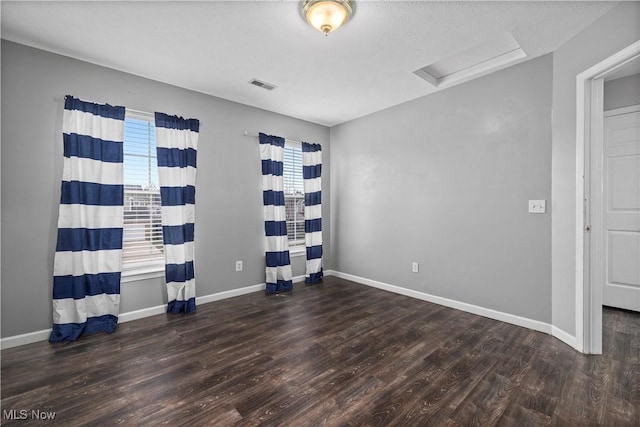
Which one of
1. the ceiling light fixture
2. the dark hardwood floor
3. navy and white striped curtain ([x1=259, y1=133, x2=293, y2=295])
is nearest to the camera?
the dark hardwood floor

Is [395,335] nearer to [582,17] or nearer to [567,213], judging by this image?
[567,213]

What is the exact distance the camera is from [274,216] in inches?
156

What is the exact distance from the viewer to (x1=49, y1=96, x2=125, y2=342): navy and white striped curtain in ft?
8.30

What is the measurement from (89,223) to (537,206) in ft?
14.2

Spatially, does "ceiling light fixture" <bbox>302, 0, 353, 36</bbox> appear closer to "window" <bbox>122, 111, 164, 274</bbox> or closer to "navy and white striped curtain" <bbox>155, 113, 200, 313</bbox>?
"navy and white striped curtain" <bbox>155, 113, 200, 313</bbox>

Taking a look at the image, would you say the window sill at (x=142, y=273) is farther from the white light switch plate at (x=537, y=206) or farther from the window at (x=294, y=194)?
the white light switch plate at (x=537, y=206)

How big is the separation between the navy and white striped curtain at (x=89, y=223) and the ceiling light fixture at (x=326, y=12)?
2.16 m

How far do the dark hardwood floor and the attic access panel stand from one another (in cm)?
266

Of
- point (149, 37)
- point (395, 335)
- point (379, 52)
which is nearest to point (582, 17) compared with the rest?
point (379, 52)

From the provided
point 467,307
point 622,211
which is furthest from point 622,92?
point 467,307

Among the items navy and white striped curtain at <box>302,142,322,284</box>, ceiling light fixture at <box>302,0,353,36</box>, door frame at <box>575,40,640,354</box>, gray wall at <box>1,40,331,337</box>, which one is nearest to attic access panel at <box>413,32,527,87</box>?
door frame at <box>575,40,640,354</box>

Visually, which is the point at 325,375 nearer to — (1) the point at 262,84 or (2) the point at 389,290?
(2) the point at 389,290

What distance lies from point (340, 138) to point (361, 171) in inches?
29.9

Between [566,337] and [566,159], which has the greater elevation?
[566,159]
